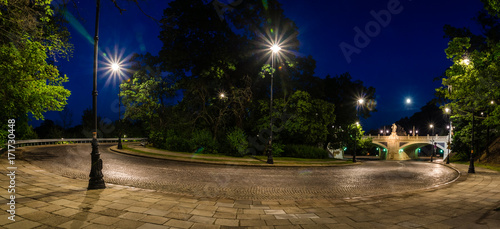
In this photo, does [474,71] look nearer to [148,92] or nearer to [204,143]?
[204,143]

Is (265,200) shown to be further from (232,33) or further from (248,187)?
(232,33)

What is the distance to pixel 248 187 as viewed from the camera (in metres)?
8.79

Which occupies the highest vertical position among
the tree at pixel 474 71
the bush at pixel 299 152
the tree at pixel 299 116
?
the tree at pixel 474 71

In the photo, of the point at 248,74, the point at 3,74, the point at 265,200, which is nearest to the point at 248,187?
the point at 265,200

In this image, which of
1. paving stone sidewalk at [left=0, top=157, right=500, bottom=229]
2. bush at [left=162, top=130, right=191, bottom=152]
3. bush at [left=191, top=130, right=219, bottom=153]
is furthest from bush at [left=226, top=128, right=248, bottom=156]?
paving stone sidewalk at [left=0, top=157, right=500, bottom=229]

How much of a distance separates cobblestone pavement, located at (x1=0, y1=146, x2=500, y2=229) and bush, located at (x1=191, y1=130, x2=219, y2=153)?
564 inches

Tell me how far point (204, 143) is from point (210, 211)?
16906 mm

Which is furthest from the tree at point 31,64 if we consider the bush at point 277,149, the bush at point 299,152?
the bush at point 299,152

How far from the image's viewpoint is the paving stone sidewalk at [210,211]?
4.59 meters

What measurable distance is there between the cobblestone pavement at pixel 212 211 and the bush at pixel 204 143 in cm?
1432

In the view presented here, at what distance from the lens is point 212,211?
541cm

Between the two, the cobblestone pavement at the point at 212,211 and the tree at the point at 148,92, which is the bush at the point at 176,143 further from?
the cobblestone pavement at the point at 212,211

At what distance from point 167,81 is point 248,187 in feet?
71.0

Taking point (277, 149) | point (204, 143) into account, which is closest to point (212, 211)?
point (204, 143)
